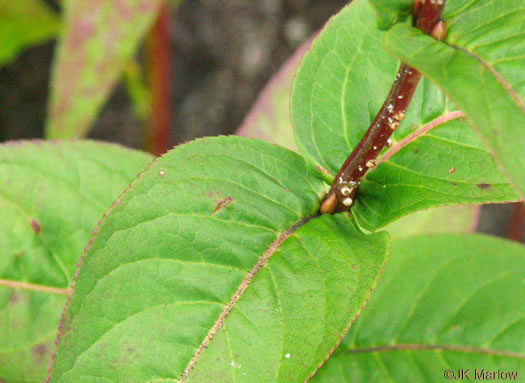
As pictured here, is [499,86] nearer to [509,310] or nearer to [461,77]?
[461,77]

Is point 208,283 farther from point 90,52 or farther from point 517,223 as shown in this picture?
point 517,223

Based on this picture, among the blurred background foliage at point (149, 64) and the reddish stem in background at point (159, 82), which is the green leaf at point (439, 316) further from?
the reddish stem in background at point (159, 82)

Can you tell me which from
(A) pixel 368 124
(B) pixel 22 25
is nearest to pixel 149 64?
(B) pixel 22 25

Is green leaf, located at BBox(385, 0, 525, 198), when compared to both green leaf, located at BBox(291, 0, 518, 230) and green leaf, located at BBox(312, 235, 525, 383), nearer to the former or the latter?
green leaf, located at BBox(291, 0, 518, 230)

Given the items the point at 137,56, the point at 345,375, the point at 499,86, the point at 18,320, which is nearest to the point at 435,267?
the point at 345,375

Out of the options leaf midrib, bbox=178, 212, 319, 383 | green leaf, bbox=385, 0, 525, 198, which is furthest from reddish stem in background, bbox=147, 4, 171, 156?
green leaf, bbox=385, 0, 525, 198

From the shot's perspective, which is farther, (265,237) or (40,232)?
(40,232)
